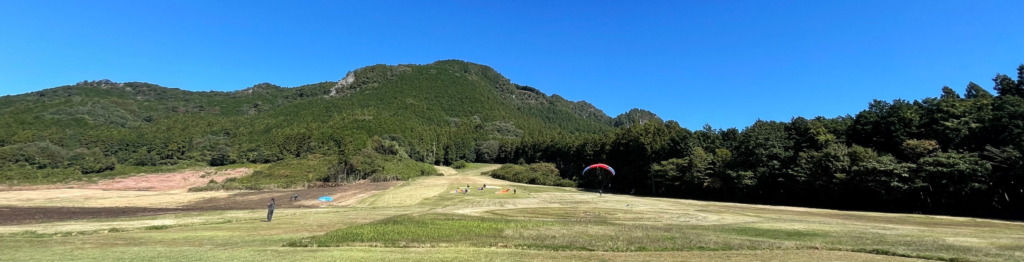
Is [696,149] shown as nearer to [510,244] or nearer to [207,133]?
[510,244]

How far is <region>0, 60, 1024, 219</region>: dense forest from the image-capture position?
115 ft

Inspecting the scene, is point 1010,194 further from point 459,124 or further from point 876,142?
point 459,124

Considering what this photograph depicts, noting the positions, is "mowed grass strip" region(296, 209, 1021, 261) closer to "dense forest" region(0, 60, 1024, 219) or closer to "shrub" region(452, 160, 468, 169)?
"dense forest" region(0, 60, 1024, 219)

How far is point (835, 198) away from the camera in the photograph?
143 ft

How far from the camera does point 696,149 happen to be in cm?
6456

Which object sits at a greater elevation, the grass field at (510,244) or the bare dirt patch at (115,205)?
the grass field at (510,244)

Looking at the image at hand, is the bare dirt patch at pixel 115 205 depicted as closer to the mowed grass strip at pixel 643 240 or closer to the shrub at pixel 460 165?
the mowed grass strip at pixel 643 240

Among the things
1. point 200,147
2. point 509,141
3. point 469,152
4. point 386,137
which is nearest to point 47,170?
point 200,147

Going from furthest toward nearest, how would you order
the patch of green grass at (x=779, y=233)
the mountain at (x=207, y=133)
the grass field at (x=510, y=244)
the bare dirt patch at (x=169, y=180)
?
1. the mountain at (x=207, y=133)
2. the bare dirt patch at (x=169, y=180)
3. the patch of green grass at (x=779, y=233)
4. the grass field at (x=510, y=244)

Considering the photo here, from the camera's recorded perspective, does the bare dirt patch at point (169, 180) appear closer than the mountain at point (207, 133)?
Yes

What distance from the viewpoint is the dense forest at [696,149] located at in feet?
115

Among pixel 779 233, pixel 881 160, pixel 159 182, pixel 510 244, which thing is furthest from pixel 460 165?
pixel 510 244

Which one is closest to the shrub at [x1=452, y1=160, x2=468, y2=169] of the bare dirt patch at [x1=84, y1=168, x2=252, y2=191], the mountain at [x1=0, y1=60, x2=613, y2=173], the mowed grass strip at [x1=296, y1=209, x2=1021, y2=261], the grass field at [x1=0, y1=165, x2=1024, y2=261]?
the mountain at [x1=0, y1=60, x2=613, y2=173]

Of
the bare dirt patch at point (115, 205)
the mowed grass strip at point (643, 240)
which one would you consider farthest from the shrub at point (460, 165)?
the mowed grass strip at point (643, 240)
